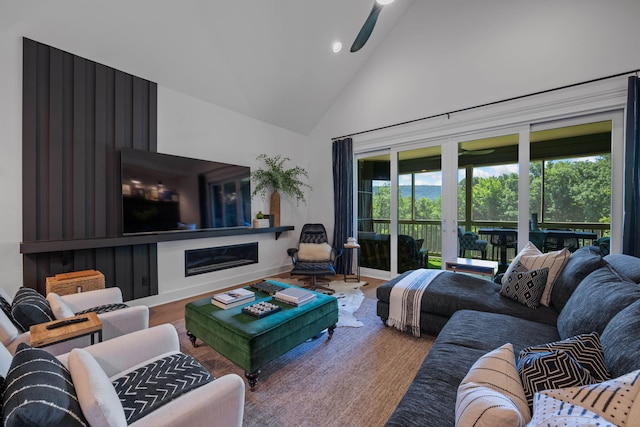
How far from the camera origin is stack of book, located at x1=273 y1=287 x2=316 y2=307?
2358 millimetres

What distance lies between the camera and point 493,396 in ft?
2.64

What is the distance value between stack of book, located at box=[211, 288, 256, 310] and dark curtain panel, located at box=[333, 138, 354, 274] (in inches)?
101

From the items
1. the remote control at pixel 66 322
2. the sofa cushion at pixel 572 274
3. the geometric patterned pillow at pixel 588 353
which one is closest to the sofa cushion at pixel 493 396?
the geometric patterned pillow at pixel 588 353

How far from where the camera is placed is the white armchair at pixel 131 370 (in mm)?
818

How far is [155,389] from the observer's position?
4.06 feet

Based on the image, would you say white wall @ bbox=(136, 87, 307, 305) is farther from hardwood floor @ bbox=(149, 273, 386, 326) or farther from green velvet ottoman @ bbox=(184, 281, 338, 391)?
green velvet ottoman @ bbox=(184, 281, 338, 391)

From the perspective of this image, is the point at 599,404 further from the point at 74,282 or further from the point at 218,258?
the point at 218,258

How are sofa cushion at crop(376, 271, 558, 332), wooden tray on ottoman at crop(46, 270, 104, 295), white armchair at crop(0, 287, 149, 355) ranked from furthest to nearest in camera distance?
wooden tray on ottoman at crop(46, 270, 104, 295) → sofa cushion at crop(376, 271, 558, 332) → white armchair at crop(0, 287, 149, 355)

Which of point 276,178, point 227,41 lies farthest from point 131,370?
point 276,178

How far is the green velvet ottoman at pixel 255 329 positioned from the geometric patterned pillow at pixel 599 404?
156 centimetres

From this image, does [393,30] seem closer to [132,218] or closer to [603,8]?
[603,8]

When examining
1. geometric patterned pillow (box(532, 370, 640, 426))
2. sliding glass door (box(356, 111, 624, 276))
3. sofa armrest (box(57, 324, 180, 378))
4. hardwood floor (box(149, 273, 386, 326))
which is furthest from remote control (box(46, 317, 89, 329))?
sliding glass door (box(356, 111, 624, 276))

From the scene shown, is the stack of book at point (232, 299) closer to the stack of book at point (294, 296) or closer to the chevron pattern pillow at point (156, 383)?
the stack of book at point (294, 296)

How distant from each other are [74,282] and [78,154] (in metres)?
1.34
